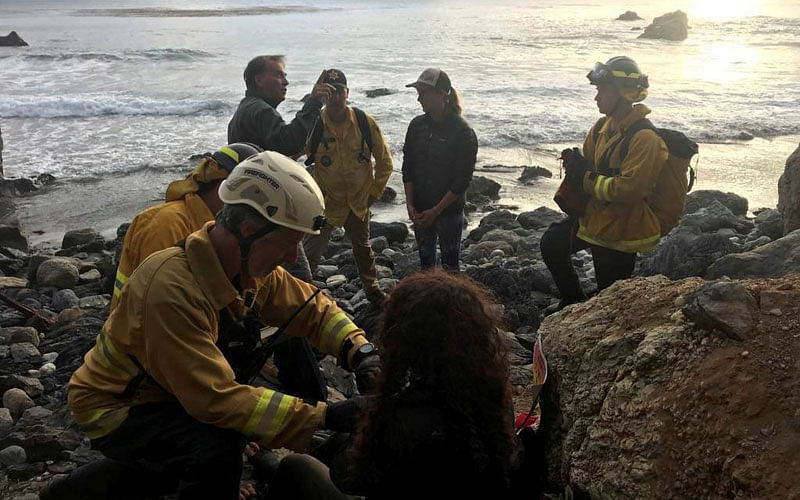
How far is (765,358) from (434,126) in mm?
4230

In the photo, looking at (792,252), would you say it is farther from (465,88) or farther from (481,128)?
(465,88)

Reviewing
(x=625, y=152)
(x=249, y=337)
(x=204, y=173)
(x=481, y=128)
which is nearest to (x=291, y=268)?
(x=204, y=173)

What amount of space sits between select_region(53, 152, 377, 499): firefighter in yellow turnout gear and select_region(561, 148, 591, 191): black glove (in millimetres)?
2484

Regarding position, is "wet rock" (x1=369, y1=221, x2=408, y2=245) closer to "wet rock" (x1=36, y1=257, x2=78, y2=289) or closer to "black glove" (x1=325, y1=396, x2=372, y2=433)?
"wet rock" (x1=36, y1=257, x2=78, y2=289)

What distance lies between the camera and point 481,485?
8.49 feet

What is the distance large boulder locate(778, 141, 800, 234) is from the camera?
7.11 meters

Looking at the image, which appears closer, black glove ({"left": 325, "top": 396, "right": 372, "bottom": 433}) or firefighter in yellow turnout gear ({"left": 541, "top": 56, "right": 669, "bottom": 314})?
black glove ({"left": 325, "top": 396, "right": 372, "bottom": 433})

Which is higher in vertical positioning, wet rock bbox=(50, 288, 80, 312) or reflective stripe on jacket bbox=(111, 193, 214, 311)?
reflective stripe on jacket bbox=(111, 193, 214, 311)

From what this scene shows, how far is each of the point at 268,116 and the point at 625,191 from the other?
8.55 ft

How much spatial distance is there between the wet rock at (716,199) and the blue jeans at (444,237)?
15.3 feet

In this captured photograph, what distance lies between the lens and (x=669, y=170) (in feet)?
16.7

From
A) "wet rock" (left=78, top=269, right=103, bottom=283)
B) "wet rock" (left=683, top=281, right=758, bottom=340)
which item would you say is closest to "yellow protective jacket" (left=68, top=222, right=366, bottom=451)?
"wet rock" (left=683, top=281, right=758, bottom=340)

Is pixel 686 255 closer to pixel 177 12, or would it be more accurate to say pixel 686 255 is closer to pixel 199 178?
pixel 199 178

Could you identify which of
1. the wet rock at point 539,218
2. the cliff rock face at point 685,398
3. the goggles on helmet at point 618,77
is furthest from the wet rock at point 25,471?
the wet rock at point 539,218
